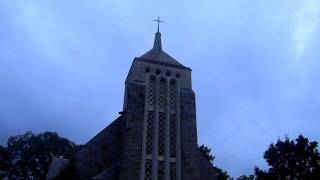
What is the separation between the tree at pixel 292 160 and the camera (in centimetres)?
2672

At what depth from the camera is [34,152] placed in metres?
47.4

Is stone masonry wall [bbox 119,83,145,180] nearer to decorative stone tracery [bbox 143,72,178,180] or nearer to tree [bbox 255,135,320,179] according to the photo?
decorative stone tracery [bbox 143,72,178,180]

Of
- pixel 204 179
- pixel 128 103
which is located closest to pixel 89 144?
pixel 128 103

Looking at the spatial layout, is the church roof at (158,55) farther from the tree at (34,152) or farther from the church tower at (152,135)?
the tree at (34,152)

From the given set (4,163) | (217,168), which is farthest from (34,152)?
(217,168)

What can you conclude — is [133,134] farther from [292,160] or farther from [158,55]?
[292,160]

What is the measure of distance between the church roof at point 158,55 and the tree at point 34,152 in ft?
82.5

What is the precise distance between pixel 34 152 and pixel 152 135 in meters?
31.4

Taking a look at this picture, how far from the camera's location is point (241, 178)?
44469mm

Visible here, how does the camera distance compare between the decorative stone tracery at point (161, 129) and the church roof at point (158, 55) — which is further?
the church roof at point (158, 55)

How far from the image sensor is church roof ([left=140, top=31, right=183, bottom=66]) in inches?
979

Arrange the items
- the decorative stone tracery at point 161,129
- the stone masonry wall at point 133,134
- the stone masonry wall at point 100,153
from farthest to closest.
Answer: the stone masonry wall at point 100,153
the decorative stone tracery at point 161,129
the stone masonry wall at point 133,134

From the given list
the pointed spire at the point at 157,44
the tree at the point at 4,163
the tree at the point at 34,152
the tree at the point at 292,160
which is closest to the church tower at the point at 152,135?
the pointed spire at the point at 157,44

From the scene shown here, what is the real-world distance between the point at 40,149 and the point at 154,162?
31.8m
